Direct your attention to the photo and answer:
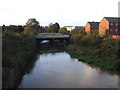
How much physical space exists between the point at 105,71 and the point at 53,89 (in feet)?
20.6

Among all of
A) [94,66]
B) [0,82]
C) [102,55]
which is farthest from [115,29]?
[0,82]

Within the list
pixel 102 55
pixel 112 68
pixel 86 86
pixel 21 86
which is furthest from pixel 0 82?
pixel 102 55

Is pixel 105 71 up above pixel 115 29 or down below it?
below

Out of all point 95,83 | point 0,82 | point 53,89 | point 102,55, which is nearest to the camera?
point 0,82

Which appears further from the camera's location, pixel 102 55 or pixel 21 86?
pixel 102 55

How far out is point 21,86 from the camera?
34.4 ft

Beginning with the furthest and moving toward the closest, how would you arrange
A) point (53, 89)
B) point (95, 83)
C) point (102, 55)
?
point (102, 55), point (95, 83), point (53, 89)

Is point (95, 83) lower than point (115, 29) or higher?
lower

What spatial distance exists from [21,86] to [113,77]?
7.32 metres

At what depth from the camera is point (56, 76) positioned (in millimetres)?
12680

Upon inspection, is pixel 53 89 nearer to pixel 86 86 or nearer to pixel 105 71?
pixel 86 86

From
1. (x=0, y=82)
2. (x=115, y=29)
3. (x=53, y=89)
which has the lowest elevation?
(x=53, y=89)

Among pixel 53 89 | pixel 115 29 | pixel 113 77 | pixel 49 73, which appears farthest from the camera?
pixel 115 29

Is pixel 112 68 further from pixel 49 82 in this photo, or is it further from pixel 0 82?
pixel 0 82
